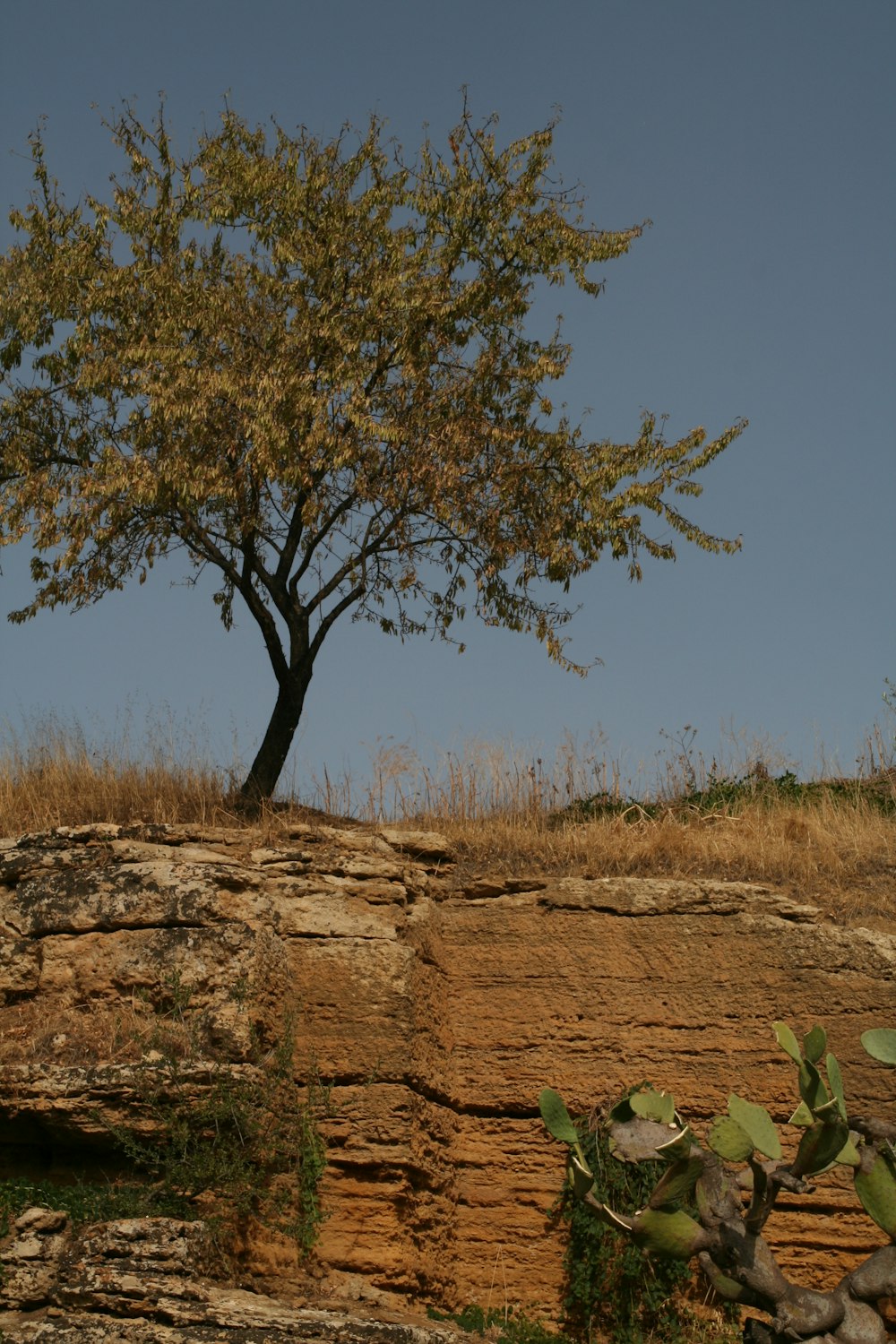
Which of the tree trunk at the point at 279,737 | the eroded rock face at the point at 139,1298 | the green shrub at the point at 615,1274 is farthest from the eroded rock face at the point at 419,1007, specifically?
the tree trunk at the point at 279,737

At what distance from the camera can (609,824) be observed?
1180 centimetres

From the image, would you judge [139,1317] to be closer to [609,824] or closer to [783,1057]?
[783,1057]

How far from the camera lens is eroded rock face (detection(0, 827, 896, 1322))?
8570mm

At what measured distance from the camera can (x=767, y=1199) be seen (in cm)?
654

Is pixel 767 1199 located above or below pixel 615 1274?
above

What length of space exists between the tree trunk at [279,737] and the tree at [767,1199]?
6787mm

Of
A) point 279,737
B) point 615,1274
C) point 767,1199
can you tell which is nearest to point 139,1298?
point 615,1274

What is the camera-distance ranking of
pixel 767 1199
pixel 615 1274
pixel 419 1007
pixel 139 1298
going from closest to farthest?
pixel 767 1199 → pixel 139 1298 → pixel 615 1274 → pixel 419 1007

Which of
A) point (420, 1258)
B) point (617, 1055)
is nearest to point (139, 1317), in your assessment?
point (420, 1258)

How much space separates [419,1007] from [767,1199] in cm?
342

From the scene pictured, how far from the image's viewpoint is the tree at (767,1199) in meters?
6.38

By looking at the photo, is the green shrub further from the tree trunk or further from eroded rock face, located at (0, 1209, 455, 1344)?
the tree trunk

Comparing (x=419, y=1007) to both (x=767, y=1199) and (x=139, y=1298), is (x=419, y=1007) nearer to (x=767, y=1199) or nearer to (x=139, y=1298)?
(x=139, y=1298)

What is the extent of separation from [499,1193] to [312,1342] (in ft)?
8.54
